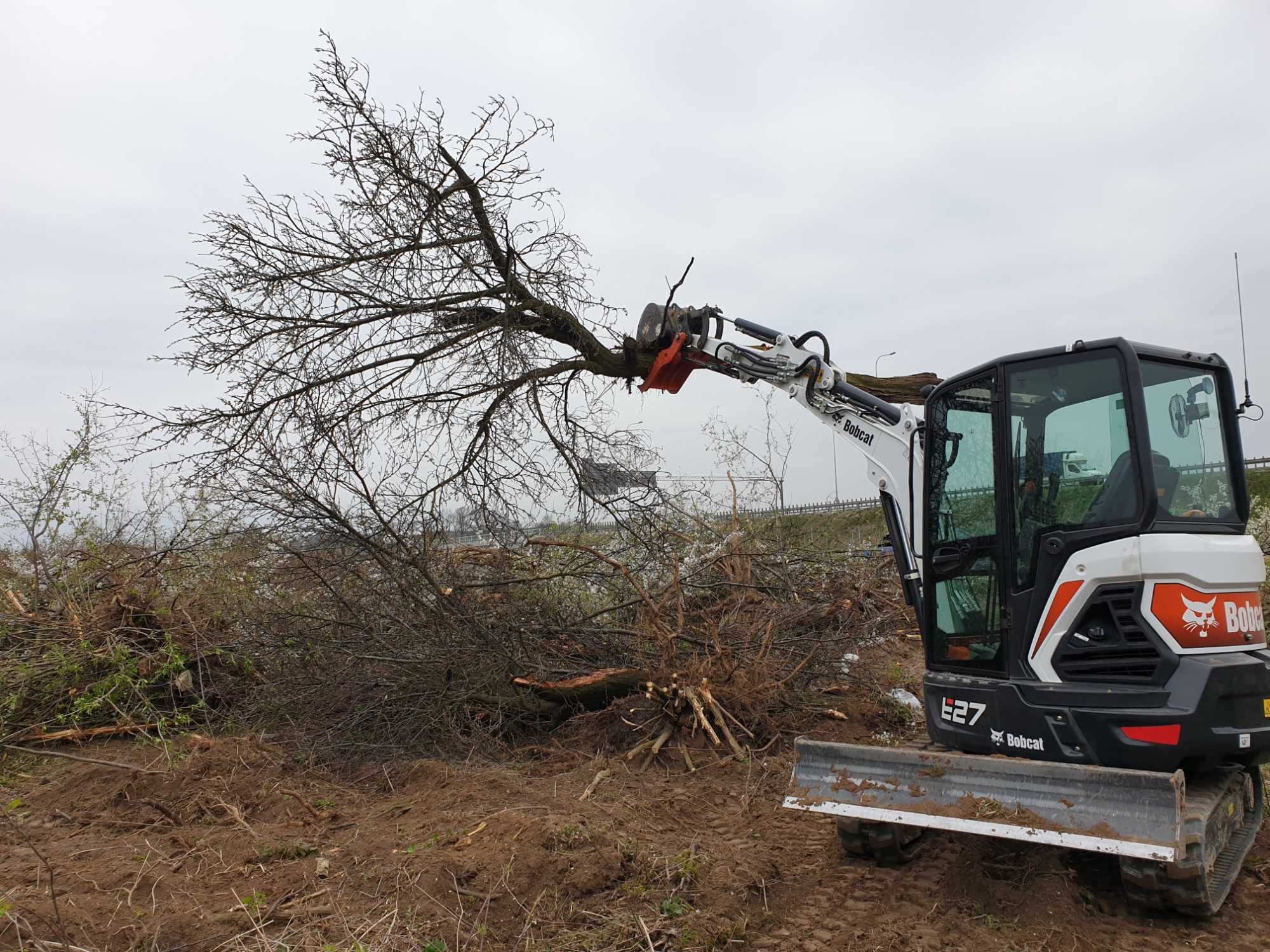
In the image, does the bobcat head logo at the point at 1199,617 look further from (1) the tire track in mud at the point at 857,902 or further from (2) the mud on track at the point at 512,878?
(1) the tire track in mud at the point at 857,902

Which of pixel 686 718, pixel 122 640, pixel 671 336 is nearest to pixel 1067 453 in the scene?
pixel 671 336

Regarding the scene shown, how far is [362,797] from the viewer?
546cm

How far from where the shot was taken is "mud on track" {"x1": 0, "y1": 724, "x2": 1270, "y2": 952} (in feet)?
11.5

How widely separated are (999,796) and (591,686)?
11.2 ft

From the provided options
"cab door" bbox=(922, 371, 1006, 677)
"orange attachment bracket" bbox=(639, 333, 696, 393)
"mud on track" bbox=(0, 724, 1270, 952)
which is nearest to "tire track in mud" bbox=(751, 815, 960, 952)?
"mud on track" bbox=(0, 724, 1270, 952)

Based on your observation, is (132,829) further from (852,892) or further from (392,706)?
(852,892)

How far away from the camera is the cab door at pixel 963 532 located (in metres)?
4.16

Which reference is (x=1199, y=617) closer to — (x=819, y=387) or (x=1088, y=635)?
(x=1088, y=635)

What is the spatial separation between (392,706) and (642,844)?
8.68ft

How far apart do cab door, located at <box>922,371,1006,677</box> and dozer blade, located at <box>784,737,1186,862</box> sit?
0.54 meters

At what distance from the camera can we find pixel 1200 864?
337 centimetres

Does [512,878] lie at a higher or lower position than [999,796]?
lower

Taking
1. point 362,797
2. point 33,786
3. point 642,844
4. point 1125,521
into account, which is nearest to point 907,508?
point 1125,521

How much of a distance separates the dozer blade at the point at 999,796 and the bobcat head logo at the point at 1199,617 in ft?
2.00
